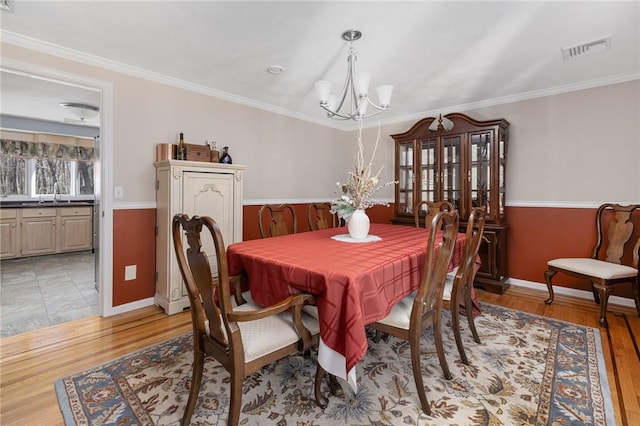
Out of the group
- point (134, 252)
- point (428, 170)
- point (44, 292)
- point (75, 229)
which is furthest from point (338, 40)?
point (75, 229)

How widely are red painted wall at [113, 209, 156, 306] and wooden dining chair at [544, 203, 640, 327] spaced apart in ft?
13.1

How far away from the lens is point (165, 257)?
2936mm

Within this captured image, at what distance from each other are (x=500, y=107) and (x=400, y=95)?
4.14 feet

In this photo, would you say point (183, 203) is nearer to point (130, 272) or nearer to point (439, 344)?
point (130, 272)

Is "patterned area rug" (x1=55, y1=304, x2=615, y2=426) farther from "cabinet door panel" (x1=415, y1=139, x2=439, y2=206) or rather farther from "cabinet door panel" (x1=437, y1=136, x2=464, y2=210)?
"cabinet door panel" (x1=415, y1=139, x2=439, y2=206)

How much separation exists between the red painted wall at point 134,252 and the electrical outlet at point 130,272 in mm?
24

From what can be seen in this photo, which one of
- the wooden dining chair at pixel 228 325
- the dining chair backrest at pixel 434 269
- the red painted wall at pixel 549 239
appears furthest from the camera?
the red painted wall at pixel 549 239

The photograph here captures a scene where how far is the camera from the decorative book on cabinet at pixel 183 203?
287cm

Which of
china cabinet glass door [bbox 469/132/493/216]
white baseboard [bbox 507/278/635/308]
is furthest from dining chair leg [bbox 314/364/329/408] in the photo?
white baseboard [bbox 507/278/635/308]

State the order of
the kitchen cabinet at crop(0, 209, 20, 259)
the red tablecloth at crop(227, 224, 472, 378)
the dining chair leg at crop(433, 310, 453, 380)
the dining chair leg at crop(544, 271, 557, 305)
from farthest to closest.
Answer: the kitchen cabinet at crop(0, 209, 20, 259) < the dining chair leg at crop(544, 271, 557, 305) < the dining chair leg at crop(433, 310, 453, 380) < the red tablecloth at crop(227, 224, 472, 378)

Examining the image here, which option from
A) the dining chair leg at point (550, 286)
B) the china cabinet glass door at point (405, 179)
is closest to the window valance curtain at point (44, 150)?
the china cabinet glass door at point (405, 179)

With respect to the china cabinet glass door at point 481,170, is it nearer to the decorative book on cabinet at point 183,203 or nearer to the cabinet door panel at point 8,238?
the decorative book on cabinet at point 183,203

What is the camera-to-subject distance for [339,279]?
4.57ft

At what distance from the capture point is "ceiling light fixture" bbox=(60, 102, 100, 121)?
4.36 m
